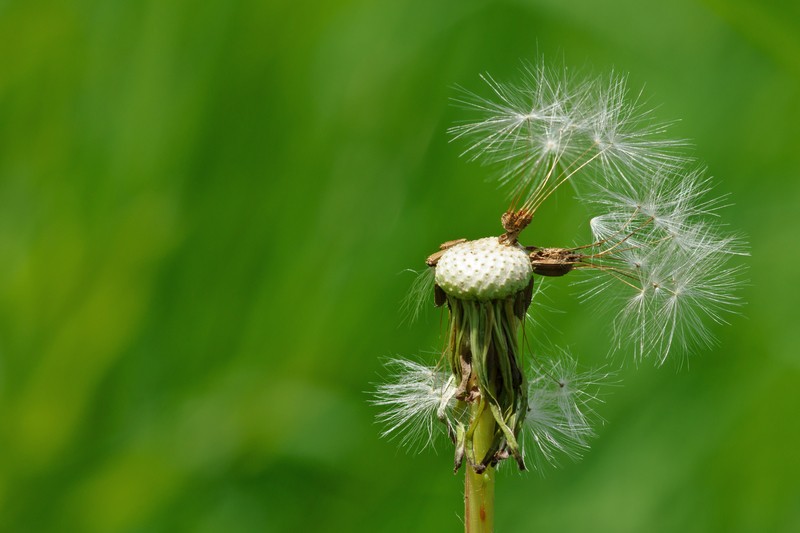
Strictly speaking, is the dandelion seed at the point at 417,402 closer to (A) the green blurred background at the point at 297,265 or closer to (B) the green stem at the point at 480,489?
(B) the green stem at the point at 480,489

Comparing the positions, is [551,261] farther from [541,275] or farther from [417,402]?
[417,402]

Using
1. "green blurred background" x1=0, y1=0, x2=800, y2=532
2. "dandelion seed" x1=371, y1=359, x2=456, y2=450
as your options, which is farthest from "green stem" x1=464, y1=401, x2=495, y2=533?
"green blurred background" x1=0, y1=0, x2=800, y2=532

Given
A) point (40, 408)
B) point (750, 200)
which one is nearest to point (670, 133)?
point (750, 200)

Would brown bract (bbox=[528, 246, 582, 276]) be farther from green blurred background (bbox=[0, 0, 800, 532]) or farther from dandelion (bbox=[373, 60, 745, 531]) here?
green blurred background (bbox=[0, 0, 800, 532])

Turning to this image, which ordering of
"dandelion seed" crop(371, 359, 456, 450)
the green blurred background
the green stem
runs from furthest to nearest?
the green blurred background < "dandelion seed" crop(371, 359, 456, 450) < the green stem

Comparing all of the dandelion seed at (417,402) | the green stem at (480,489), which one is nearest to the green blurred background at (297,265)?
the dandelion seed at (417,402)
